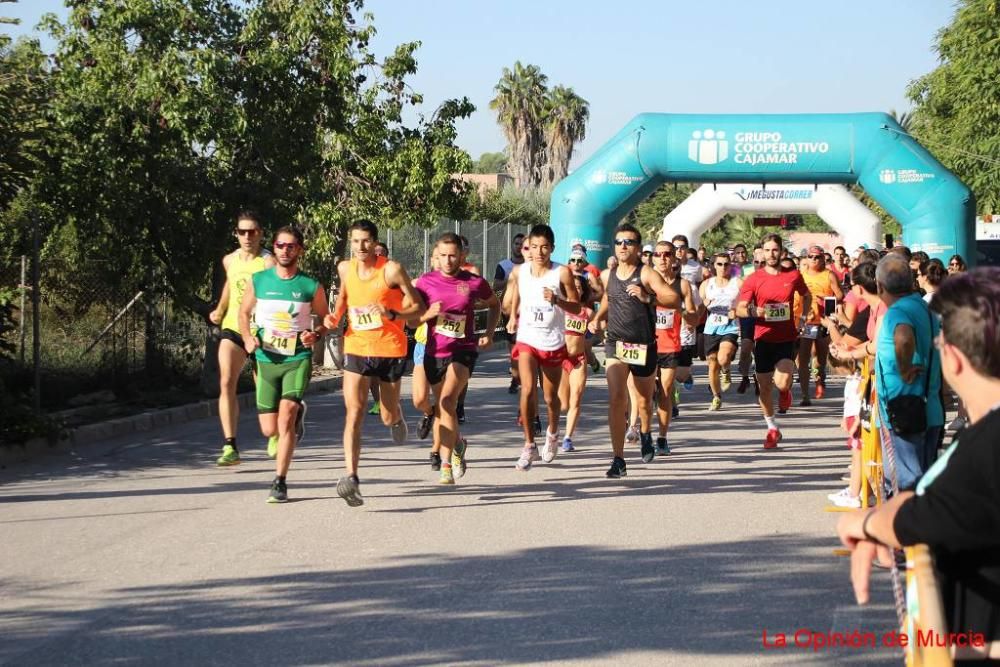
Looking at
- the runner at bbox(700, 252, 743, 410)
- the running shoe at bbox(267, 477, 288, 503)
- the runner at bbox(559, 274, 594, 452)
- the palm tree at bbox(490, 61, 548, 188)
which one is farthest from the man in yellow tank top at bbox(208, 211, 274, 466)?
the palm tree at bbox(490, 61, 548, 188)

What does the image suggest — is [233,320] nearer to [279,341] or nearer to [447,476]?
[279,341]

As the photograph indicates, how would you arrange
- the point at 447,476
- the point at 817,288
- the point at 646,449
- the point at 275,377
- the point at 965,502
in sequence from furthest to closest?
1. the point at 817,288
2. the point at 646,449
3. the point at 447,476
4. the point at 275,377
5. the point at 965,502

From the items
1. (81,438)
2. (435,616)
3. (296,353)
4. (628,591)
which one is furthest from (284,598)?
(81,438)

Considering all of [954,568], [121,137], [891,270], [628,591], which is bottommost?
[628,591]

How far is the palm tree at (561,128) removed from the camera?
6575cm

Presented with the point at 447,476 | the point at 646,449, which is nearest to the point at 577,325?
the point at 646,449

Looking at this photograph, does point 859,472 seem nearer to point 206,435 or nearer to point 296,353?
point 296,353

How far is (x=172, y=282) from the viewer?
53.4 feet

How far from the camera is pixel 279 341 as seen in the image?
9.62 metres

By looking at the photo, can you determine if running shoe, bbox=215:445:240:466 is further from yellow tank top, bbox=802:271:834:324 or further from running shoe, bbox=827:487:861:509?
yellow tank top, bbox=802:271:834:324

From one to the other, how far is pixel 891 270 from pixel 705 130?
17.4m

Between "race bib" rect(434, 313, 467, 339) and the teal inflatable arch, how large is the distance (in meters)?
14.6

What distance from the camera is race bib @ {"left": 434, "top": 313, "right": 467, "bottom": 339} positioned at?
10344mm

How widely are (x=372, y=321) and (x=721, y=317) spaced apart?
857cm
